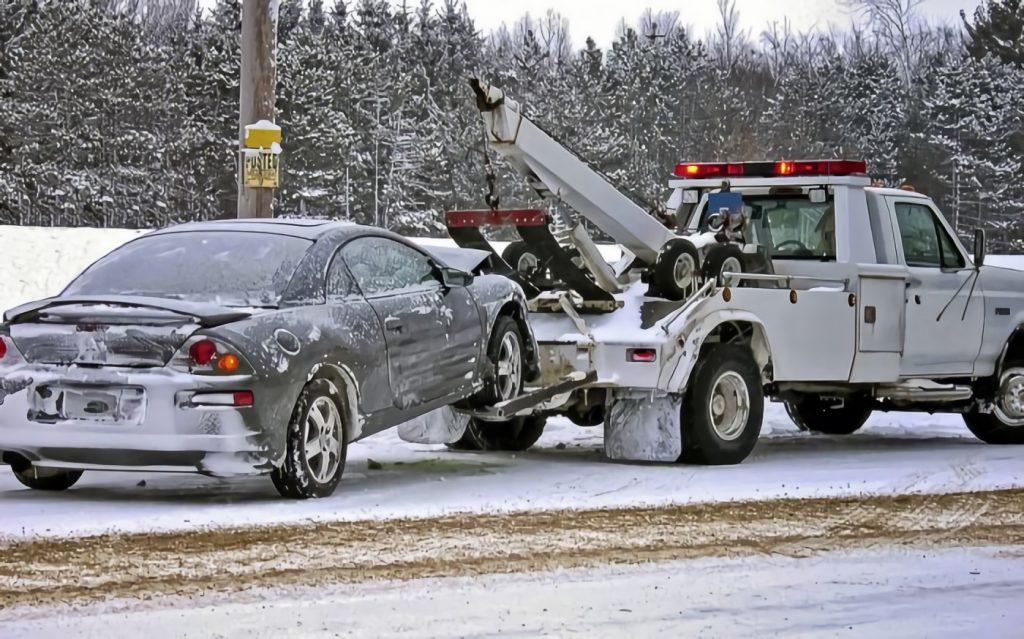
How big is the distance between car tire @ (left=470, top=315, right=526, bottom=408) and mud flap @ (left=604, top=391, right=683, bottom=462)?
76 centimetres

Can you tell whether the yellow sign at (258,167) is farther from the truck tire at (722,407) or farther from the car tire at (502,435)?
the truck tire at (722,407)

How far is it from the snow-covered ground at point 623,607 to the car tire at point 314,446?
2167mm

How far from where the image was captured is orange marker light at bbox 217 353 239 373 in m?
7.91

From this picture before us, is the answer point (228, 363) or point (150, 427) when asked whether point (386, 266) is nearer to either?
point (228, 363)

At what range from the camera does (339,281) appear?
9.00 metres

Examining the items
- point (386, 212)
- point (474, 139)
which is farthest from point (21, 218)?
point (474, 139)

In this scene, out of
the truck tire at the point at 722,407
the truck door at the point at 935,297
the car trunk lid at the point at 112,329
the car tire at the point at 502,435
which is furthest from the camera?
the truck door at the point at 935,297

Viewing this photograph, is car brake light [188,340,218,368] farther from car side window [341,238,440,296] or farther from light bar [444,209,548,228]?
light bar [444,209,548,228]

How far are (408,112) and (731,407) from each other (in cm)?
6124

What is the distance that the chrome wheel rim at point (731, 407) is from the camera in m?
11.2

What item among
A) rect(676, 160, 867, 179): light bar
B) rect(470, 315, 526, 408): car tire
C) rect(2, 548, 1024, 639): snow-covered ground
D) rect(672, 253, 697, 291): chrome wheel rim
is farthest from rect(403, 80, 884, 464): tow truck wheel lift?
rect(2, 548, 1024, 639): snow-covered ground

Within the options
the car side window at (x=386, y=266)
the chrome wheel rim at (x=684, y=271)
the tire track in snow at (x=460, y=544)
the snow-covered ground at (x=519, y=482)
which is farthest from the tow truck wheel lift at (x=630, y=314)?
the tire track in snow at (x=460, y=544)

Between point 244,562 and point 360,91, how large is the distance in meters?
61.5

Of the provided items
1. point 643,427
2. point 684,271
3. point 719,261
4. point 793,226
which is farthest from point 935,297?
point 643,427
